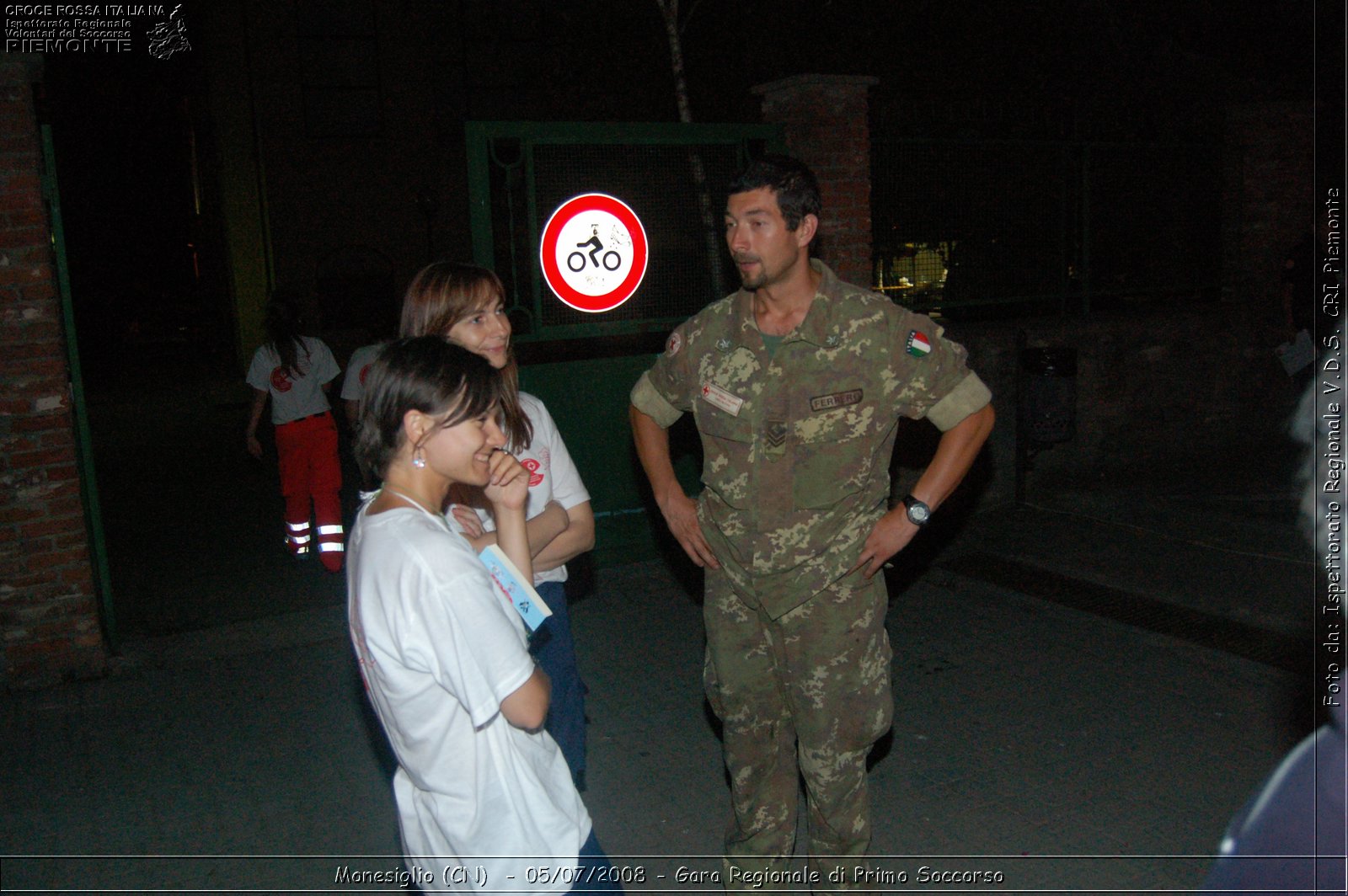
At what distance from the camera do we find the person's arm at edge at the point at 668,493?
132 inches

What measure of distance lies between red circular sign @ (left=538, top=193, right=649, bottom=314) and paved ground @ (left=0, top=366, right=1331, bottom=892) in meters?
1.83

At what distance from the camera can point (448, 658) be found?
1871 millimetres

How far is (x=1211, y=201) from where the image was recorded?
9.68 m

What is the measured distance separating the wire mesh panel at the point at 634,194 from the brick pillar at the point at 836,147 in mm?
Result: 283

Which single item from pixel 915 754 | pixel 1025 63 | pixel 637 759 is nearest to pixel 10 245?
pixel 637 759

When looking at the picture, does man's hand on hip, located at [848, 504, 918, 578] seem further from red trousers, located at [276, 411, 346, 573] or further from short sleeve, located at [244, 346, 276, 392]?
short sleeve, located at [244, 346, 276, 392]

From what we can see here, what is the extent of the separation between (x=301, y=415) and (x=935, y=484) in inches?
200

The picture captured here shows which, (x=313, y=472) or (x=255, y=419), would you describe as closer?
(x=313, y=472)

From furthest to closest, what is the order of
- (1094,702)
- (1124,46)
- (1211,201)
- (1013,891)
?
(1124,46), (1211,201), (1094,702), (1013,891)

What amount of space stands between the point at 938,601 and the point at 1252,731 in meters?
1.94

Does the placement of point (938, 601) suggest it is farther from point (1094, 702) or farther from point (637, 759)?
point (637, 759)

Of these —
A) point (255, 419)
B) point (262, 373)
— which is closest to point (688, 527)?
point (262, 373)

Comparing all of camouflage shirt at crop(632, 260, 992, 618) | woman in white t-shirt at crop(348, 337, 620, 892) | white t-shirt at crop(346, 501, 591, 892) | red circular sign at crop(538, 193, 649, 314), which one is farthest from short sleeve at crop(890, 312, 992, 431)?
red circular sign at crop(538, 193, 649, 314)

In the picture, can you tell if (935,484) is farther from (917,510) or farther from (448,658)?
(448,658)
